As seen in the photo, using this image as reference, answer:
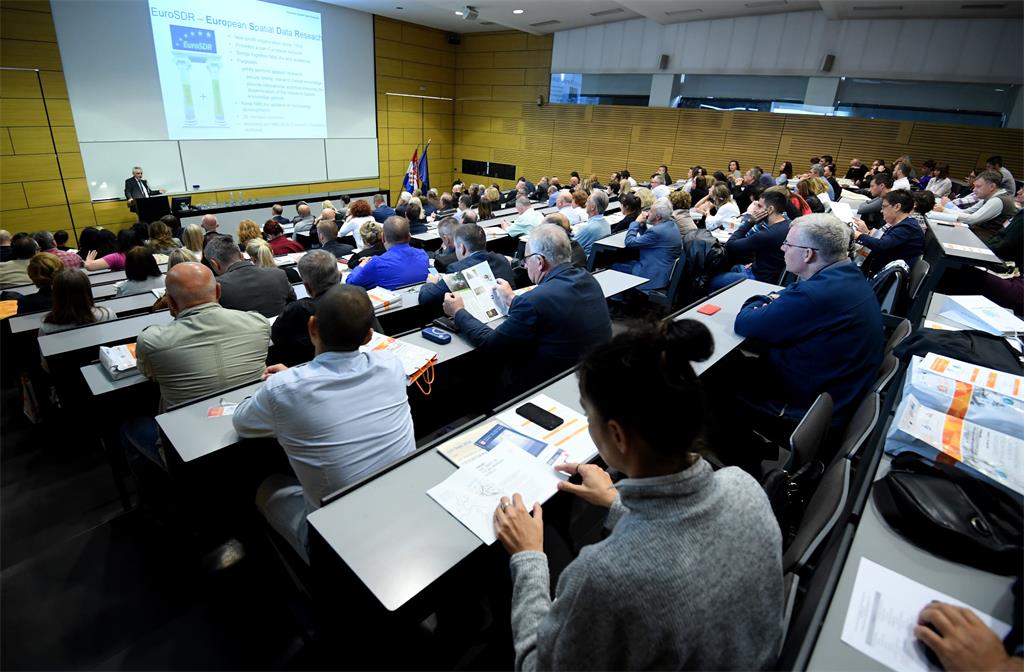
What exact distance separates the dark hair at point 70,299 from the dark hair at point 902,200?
6218 mm

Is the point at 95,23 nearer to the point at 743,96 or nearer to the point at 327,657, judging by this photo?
the point at 327,657

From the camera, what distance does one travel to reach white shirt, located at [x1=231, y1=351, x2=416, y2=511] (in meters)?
1.62

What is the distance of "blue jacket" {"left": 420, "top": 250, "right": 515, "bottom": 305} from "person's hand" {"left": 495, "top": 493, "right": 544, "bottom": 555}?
1.82 meters

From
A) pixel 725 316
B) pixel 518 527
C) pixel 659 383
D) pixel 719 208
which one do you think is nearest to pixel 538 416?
pixel 518 527

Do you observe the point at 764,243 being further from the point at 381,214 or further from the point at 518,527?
the point at 381,214

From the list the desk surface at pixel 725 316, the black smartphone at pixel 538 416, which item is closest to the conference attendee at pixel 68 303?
the black smartphone at pixel 538 416

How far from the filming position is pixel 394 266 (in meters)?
3.89

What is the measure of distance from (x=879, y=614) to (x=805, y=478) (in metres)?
0.75

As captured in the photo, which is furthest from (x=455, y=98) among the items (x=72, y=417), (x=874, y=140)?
(x=72, y=417)

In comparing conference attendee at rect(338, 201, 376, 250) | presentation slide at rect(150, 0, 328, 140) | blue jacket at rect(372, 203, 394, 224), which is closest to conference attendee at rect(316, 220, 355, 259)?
conference attendee at rect(338, 201, 376, 250)

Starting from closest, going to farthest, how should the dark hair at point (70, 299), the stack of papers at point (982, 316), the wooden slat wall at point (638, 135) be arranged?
the stack of papers at point (982, 316)
the dark hair at point (70, 299)
the wooden slat wall at point (638, 135)

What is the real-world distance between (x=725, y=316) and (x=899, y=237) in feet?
7.78

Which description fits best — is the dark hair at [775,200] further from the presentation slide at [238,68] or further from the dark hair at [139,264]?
the presentation slide at [238,68]

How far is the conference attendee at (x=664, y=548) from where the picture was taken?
845 mm
